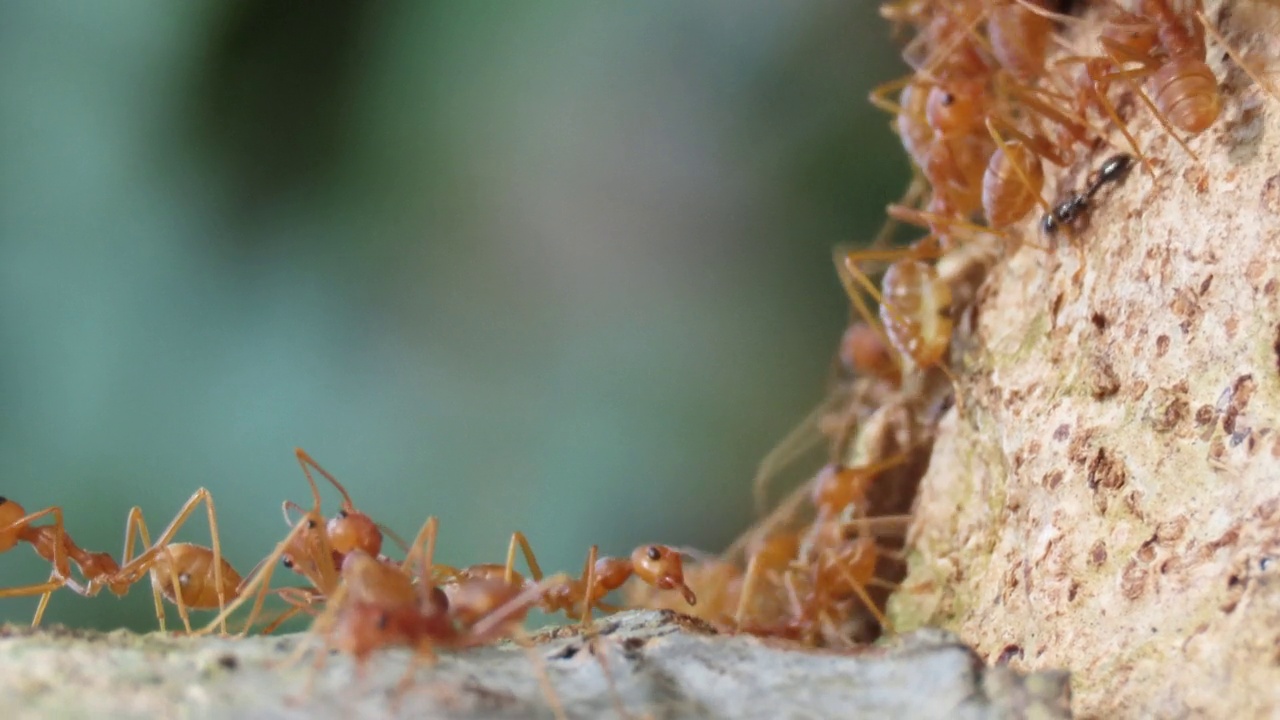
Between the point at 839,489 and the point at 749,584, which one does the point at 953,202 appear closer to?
the point at 839,489

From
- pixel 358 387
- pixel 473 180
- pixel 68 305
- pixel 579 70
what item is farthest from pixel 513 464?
pixel 68 305

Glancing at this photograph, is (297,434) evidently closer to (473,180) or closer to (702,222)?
(473,180)

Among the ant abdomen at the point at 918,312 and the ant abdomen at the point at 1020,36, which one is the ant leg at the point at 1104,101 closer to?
the ant abdomen at the point at 1020,36

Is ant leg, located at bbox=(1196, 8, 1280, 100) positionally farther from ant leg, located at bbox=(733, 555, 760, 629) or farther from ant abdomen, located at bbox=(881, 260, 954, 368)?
ant leg, located at bbox=(733, 555, 760, 629)

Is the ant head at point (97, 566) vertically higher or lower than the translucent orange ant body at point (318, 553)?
lower

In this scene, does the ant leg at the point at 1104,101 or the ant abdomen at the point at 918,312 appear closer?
the ant leg at the point at 1104,101

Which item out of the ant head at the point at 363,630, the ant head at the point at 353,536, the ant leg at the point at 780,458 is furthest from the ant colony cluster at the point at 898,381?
the ant leg at the point at 780,458
